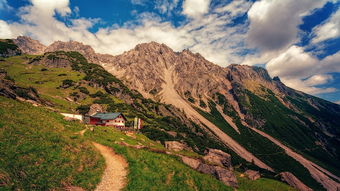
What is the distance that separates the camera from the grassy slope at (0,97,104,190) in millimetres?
18656

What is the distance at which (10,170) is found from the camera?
60.1 ft

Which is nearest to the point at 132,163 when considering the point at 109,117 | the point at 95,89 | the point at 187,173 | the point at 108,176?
the point at 108,176

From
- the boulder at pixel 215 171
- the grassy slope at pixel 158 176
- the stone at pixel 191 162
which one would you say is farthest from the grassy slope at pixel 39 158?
the boulder at pixel 215 171

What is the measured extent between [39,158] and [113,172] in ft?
30.9

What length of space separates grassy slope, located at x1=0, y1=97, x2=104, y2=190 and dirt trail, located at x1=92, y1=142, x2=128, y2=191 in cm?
101

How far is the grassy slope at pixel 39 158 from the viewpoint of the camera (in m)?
18.7

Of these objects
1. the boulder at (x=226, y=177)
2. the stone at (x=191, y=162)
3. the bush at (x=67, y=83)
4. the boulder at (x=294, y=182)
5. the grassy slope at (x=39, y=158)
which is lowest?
the boulder at (x=294, y=182)

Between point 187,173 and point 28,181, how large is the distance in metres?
21.4

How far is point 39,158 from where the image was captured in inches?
870

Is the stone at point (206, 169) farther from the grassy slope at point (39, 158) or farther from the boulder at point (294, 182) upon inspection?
the boulder at point (294, 182)

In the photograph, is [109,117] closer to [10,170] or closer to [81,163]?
[81,163]

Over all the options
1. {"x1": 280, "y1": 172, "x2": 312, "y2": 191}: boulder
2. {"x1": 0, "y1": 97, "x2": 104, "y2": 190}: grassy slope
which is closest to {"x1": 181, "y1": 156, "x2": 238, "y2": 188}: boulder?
{"x1": 0, "y1": 97, "x2": 104, "y2": 190}: grassy slope

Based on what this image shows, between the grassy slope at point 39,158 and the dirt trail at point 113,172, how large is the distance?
3.31 feet

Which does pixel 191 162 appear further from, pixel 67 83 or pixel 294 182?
pixel 67 83
